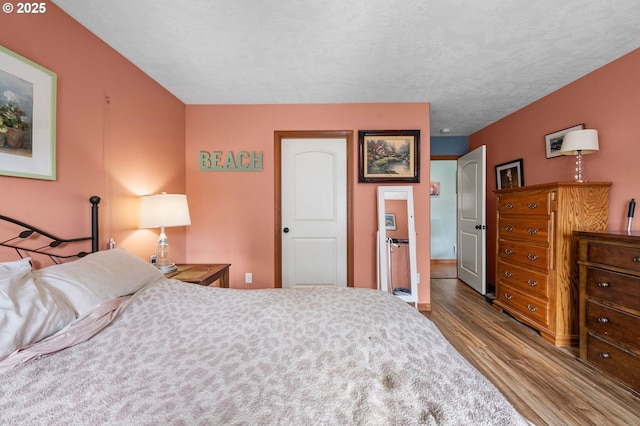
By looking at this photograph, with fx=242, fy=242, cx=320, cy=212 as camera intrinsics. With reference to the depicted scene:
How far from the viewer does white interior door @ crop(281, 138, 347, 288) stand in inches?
120

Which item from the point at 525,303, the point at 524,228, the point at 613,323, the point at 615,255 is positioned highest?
the point at 524,228

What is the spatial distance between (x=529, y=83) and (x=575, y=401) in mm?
2742

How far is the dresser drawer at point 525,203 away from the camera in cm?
228

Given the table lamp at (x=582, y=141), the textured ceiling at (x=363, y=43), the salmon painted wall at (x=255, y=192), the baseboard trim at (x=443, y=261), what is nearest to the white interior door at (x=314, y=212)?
the salmon painted wall at (x=255, y=192)

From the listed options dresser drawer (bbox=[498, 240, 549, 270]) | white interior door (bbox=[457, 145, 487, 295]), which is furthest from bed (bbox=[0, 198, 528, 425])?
white interior door (bbox=[457, 145, 487, 295])

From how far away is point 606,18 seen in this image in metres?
1.62

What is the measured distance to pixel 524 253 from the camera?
251 centimetres

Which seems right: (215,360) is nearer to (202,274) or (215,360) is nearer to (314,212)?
(202,274)

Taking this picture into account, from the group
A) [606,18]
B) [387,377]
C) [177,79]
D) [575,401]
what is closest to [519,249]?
[575,401]

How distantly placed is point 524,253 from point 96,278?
11.5 feet

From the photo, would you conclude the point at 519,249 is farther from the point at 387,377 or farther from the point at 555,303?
the point at 387,377

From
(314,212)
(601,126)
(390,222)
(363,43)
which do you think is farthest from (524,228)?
(363,43)

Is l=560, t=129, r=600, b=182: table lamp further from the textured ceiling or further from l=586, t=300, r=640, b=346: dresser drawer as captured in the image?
l=586, t=300, r=640, b=346: dresser drawer

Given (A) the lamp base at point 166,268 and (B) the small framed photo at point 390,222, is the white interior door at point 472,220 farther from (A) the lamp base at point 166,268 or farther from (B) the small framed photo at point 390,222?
(A) the lamp base at point 166,268
